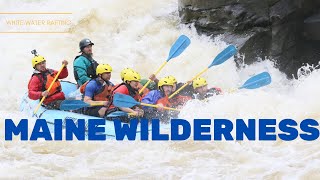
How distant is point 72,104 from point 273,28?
10.2 ft

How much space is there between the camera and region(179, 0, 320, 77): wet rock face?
736 centimetres

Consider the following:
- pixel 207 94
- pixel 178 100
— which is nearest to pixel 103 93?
pixel 178 100

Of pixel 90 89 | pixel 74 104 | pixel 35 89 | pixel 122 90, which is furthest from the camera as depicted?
pixel 35 89

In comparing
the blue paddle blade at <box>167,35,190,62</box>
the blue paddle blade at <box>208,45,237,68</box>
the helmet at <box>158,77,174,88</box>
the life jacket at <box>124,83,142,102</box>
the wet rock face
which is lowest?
the life jacket at <box>124,83,142,102</box>

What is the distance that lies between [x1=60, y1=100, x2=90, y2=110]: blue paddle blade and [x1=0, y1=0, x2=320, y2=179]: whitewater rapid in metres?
0.53

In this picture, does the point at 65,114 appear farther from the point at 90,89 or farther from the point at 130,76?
the point at 130,76

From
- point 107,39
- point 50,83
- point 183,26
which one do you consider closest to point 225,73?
point 183,26

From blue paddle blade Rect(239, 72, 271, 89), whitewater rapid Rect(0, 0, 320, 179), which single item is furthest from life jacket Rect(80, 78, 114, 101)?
blue paddle blade Rect(239, 72, 271, 89)

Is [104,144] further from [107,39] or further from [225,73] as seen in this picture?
[107,39]

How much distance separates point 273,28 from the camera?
7348 millimetres

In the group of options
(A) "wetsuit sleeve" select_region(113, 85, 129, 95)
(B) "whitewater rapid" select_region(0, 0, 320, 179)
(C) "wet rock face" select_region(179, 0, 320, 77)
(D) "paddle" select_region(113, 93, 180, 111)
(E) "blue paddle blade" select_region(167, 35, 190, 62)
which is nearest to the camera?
(B) "whitewater rapid" select_region(0, 0, 320, 179)

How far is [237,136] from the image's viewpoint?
4203 mm

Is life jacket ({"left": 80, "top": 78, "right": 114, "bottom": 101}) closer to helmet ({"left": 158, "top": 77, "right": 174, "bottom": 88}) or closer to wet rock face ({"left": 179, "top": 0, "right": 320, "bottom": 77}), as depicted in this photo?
helmet ({"left": 158, "top": 77, "right": 174, "bottom": 88})

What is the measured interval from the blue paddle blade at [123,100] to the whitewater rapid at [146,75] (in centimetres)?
43
